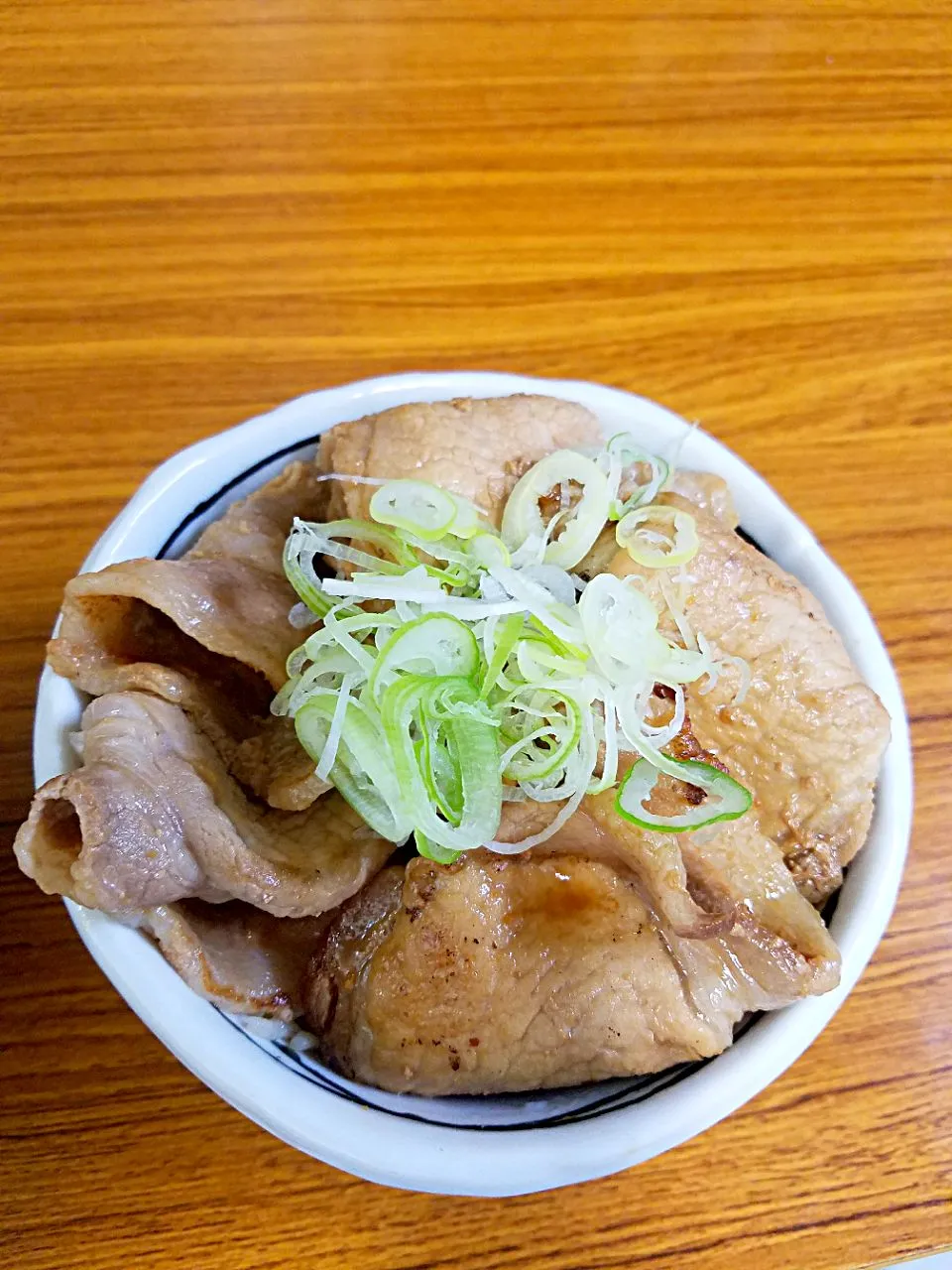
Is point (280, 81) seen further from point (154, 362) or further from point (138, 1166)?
point (138, 1166)

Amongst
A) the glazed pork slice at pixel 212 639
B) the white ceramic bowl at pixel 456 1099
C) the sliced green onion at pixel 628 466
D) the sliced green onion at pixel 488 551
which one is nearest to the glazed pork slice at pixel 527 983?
the white ceramic bowl at pixel 456 1099

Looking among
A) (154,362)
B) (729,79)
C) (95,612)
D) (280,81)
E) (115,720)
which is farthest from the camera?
(729,79)

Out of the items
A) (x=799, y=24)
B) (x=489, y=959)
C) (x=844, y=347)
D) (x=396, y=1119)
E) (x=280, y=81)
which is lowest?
(x=396, y=1119)

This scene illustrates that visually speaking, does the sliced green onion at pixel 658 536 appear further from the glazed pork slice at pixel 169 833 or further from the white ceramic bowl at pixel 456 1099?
the glazed pork slice at pixel 169 833

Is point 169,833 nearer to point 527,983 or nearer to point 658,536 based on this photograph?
point 527,983

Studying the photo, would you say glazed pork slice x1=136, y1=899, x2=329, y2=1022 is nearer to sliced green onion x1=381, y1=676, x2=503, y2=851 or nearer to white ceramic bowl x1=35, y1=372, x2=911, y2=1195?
white ceramic bowl x1=35, y1=372, x2=911, y2=1195

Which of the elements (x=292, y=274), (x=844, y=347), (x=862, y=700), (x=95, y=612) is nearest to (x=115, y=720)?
(x=95, y=612)

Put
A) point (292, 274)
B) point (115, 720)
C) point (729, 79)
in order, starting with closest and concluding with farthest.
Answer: point (115, 720) → point (292, 274) → point (729, 79)
